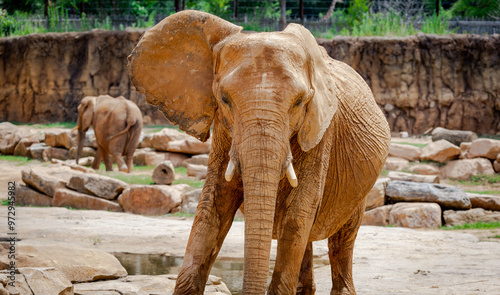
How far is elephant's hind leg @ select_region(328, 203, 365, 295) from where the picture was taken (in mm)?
4973

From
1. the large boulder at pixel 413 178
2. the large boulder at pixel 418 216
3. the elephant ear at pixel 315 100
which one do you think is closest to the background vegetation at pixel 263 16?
the large boulder at pixel 413 178

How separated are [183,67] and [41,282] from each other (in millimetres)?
1622

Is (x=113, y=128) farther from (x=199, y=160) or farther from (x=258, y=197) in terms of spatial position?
(x=258, y=197)

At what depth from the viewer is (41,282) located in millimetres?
3799

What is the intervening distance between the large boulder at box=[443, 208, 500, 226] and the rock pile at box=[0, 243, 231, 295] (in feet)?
18.8

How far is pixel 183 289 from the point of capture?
12.0ft

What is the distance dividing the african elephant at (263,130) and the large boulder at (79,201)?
6334mm

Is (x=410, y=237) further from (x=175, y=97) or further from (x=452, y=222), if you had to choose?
(x=175, y=97)

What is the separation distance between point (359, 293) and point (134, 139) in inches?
419

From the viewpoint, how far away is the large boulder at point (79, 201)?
10422 mm

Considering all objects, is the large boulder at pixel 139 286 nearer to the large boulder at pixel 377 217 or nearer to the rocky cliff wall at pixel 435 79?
the large boulder at pixel 377 217

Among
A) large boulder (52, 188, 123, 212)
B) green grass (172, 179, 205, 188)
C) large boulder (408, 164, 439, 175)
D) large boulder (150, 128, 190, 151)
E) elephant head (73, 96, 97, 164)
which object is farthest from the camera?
large boulder (150, 128, 190, 151)

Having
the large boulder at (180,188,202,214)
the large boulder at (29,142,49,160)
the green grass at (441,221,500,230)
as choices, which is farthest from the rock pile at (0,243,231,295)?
the large boulder at (29,142,49,160)

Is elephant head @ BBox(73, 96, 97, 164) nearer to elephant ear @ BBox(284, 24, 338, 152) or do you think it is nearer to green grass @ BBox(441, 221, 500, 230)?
green grass @ BBox(441, 221, 500, 230)
